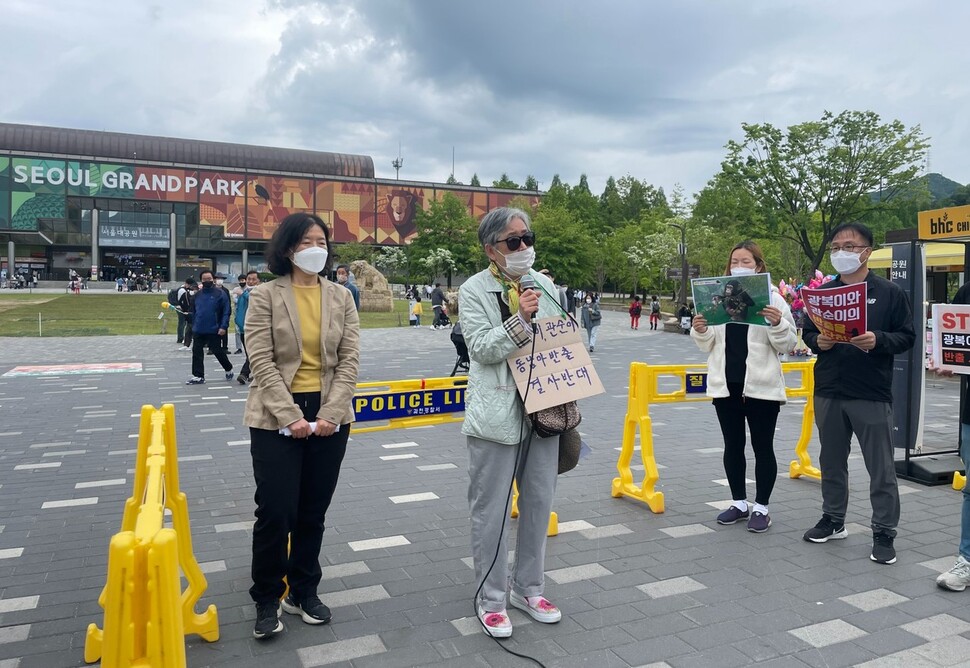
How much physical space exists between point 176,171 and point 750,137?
56.5m

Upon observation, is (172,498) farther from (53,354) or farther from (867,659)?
(53,354)

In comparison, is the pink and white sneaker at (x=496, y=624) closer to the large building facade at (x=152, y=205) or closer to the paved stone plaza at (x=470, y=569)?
the paved stone plaza at (x=470, y=569)

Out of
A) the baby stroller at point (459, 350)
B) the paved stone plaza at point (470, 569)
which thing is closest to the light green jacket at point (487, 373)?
the paved stone plaza at point (470, 569)

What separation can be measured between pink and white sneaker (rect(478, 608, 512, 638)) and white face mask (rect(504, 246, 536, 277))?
1577 millimetres

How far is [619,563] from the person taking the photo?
14.1 feet

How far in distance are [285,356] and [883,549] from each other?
363 centimetres

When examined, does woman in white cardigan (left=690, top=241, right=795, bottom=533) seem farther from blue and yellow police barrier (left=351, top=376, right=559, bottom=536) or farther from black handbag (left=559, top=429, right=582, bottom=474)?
black handbag (left=559, top=429, right=582, bottom=474)

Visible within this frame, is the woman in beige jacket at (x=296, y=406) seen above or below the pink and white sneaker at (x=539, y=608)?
above

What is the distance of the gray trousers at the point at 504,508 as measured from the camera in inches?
134

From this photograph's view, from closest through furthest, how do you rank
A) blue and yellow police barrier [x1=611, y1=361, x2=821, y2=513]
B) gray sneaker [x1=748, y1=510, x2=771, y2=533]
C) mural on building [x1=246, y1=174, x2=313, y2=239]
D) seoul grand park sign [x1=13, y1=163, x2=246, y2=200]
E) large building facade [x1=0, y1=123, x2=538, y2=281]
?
1. gray sneaker [x1=748, y1=510, x2=771, y2=533]
2. blue and yellow police barrier [x1=611, y1=361, x2=821, y2=513]
3. seoul grand park sign [x1=13, y1=163, x2=246, y2=200]
4. large building facade [x1=0, y1=123, x2=538, y2=281]
5. mural on building [x1=246, y1=174, x2=313, y2=239]

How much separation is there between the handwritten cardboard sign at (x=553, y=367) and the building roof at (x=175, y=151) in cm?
7699

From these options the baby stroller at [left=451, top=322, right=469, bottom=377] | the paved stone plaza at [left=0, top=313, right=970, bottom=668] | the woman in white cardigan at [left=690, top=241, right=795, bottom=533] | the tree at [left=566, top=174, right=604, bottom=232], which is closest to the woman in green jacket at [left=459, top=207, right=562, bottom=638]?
the paved stone plaza at [left=0, top=313, right=970, bottom=668]

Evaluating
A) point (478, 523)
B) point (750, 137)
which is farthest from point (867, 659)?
point (750, 137)

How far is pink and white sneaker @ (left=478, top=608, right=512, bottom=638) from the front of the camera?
3326 mm
